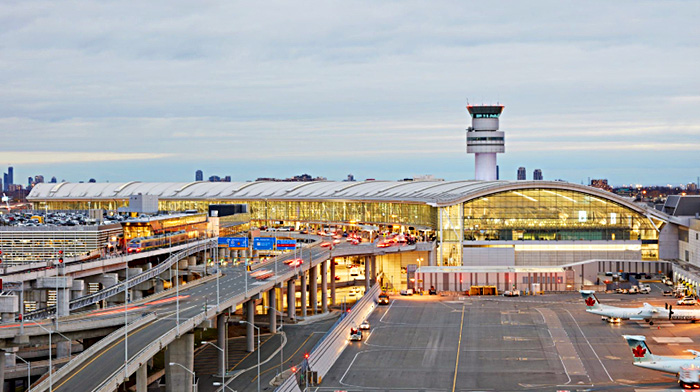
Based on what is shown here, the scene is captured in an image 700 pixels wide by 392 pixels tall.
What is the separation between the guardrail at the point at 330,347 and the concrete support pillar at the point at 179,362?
414 inches

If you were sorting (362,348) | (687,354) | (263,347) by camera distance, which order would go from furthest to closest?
(263,347) → (362,348) → (687,354)

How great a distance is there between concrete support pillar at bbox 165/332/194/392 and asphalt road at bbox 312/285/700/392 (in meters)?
13.6

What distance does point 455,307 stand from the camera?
141 metres

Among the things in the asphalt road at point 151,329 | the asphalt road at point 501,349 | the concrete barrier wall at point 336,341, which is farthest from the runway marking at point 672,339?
the asphalt road at point 151,329

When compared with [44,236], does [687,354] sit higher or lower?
lower

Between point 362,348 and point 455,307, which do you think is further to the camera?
point 455,307

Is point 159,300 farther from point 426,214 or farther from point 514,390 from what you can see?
point 426,214

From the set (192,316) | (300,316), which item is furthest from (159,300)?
(300,316)

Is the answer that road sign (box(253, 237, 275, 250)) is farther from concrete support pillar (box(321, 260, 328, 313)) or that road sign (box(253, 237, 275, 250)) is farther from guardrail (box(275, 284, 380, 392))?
guardrail (box(275, 284, 380, 392))

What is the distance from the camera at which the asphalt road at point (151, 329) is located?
69000 mm

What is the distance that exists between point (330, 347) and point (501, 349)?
20534mm

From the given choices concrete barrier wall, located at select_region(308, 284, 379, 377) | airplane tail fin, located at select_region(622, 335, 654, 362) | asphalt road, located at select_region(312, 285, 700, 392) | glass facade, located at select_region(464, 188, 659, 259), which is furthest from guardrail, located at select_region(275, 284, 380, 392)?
glass facade, located at select_region(464, 188, 659, 259)

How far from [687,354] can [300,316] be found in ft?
207

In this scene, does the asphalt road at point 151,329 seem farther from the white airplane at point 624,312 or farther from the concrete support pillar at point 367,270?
the white airplane at point 624,312
